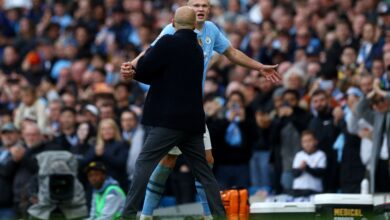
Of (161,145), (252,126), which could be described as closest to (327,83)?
(252,126)

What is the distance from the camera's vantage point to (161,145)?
13.2 m

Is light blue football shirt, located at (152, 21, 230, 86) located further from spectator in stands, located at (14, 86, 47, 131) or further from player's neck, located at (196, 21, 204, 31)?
spectator in stands, located at (14, 86, 47, 131)

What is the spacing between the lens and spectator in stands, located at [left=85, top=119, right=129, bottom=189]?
62.8 ft

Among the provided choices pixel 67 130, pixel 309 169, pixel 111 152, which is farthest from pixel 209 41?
pixel 67 130

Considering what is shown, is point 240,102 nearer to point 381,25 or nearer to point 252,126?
point 252,126

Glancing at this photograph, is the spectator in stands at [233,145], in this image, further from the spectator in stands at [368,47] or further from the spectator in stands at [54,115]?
the spectator in stands at [54,115]

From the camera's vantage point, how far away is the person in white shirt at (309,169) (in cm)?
1805

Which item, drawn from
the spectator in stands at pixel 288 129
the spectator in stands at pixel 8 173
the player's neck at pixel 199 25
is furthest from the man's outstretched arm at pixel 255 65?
the spectator in stands at pixel 8 173

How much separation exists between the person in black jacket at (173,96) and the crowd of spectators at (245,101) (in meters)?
5.07

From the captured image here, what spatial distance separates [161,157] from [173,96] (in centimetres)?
70

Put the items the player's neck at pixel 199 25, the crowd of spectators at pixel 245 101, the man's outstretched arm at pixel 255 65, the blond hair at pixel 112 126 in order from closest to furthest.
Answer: the player's neck at pixel 199 25 < the man's outstretched arm at pixel 255 65 < the crowd of spectators at pixel 245 101 < the blond hair at pixel 112 126

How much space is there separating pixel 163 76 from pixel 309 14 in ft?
33.4

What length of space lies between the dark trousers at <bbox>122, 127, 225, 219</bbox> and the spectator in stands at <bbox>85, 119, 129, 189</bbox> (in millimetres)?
5715

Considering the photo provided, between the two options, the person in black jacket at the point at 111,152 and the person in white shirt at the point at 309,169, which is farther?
the person in black jacket at the point at 111,152
